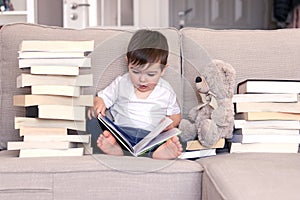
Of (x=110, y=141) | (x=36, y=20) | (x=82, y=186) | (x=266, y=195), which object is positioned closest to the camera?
(x=266, y=195)

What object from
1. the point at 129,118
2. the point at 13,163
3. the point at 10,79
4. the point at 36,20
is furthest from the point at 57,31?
the point at 36,20

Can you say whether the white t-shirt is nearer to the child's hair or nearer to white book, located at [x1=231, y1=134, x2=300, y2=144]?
the child's hair

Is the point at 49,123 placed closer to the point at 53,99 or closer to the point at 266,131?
the point at 53,99

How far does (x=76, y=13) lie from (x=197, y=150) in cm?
215

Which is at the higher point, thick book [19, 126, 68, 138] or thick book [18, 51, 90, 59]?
thick book [18, 51, 90, 59]

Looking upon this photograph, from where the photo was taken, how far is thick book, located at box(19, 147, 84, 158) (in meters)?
1.57

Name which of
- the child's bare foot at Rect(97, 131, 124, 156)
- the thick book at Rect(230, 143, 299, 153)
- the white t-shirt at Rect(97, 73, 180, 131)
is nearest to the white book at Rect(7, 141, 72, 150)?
the child's bare foot at Rect(97, 131, 124, 156)

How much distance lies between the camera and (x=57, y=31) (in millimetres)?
1830

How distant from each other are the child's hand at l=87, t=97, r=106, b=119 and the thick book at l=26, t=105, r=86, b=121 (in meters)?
0.02

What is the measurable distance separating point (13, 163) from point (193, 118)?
2.10 feet

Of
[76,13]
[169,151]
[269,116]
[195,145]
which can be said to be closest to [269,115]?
[269,116]

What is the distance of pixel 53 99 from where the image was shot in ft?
5.41

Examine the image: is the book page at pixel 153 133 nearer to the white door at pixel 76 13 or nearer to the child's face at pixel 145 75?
→ the child's face at pixel 145 75

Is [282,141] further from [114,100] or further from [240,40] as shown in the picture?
[114,100]
